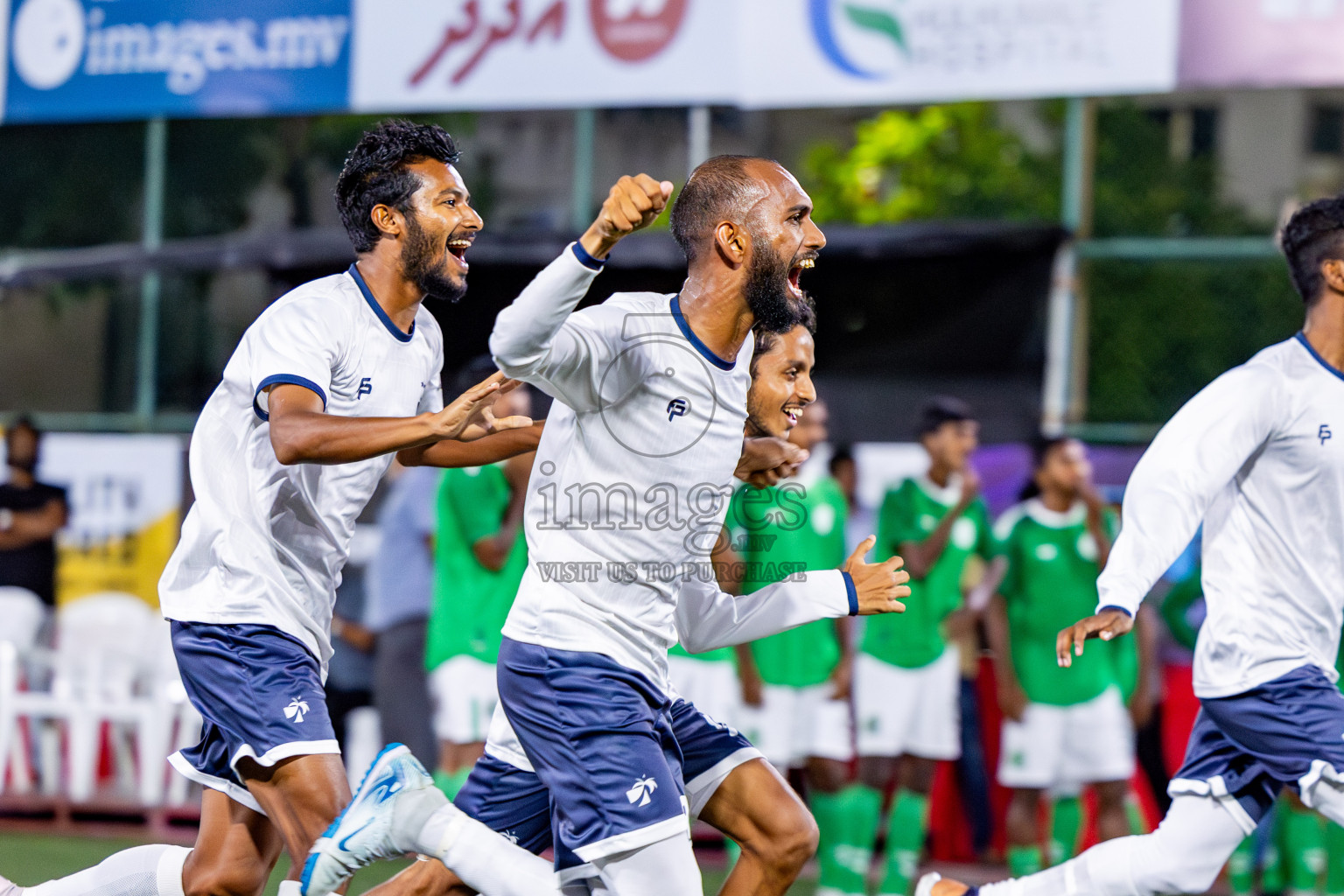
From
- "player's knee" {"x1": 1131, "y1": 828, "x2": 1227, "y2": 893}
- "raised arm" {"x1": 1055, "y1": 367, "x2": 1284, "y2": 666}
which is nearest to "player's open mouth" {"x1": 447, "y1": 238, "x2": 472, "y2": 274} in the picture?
"raised arm" {"x1": 1055, "y1": 367, "x2": 1284, "y2": 666}

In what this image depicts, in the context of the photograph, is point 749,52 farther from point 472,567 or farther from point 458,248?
point 458,248

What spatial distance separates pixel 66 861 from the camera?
7078mm

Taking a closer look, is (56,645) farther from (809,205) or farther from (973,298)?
(809,205)

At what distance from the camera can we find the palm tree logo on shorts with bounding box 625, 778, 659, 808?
3389 mm

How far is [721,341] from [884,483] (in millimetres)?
4282

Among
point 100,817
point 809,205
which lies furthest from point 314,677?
point 100,817

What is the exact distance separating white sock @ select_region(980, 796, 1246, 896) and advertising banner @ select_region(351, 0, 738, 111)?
17.3 feet

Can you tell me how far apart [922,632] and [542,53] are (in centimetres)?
404

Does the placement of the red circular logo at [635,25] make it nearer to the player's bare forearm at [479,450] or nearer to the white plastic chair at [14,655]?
the white plastic chair at [14,655]

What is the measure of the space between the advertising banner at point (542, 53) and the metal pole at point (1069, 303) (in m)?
1.99

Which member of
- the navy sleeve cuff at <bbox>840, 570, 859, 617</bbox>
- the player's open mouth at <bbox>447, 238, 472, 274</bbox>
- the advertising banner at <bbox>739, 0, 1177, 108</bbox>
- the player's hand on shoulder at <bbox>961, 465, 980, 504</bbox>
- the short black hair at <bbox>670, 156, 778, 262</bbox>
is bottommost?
the navy sleeve cuff at <bbox>840, 570, 859, 617</bbox>

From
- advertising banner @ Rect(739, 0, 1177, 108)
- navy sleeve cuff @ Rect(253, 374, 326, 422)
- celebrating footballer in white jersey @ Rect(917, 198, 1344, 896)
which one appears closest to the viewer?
navy sleeve cuff @ Rect(253, 374, 326, 422)

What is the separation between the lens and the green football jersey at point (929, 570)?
6840 millimetres

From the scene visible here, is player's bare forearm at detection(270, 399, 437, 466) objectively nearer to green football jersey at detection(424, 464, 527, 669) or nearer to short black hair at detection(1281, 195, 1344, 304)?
short black hair at detection(1281, 195, 1344, 304)
